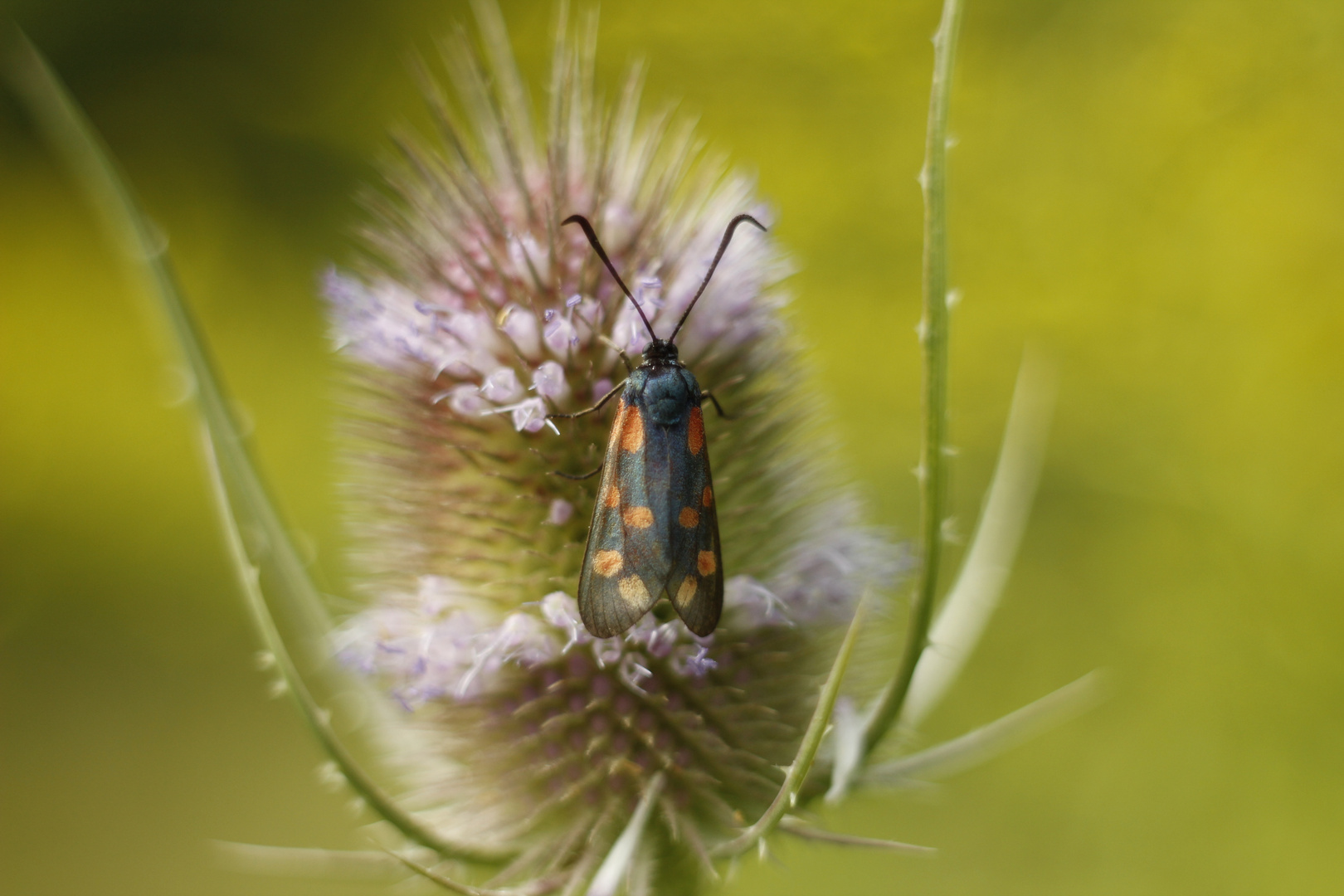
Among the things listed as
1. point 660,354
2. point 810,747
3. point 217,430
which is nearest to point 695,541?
point 660,354

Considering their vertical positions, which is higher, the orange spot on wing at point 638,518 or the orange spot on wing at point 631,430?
the orange spot on wing at point 631,430

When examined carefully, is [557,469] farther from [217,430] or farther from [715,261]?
[217,430]

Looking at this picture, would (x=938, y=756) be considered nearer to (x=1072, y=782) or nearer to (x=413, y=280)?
(x=413, y=280)

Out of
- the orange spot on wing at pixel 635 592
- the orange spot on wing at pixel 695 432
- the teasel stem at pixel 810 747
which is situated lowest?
the teasel stem at pixel 810 747

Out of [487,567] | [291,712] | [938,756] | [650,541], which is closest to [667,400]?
[650,541]

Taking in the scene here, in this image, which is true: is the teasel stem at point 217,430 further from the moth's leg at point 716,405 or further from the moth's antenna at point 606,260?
the moth's leg at point 716,405

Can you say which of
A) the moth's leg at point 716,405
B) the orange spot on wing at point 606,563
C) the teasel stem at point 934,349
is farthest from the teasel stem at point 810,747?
the moth's leg at point 716,405
